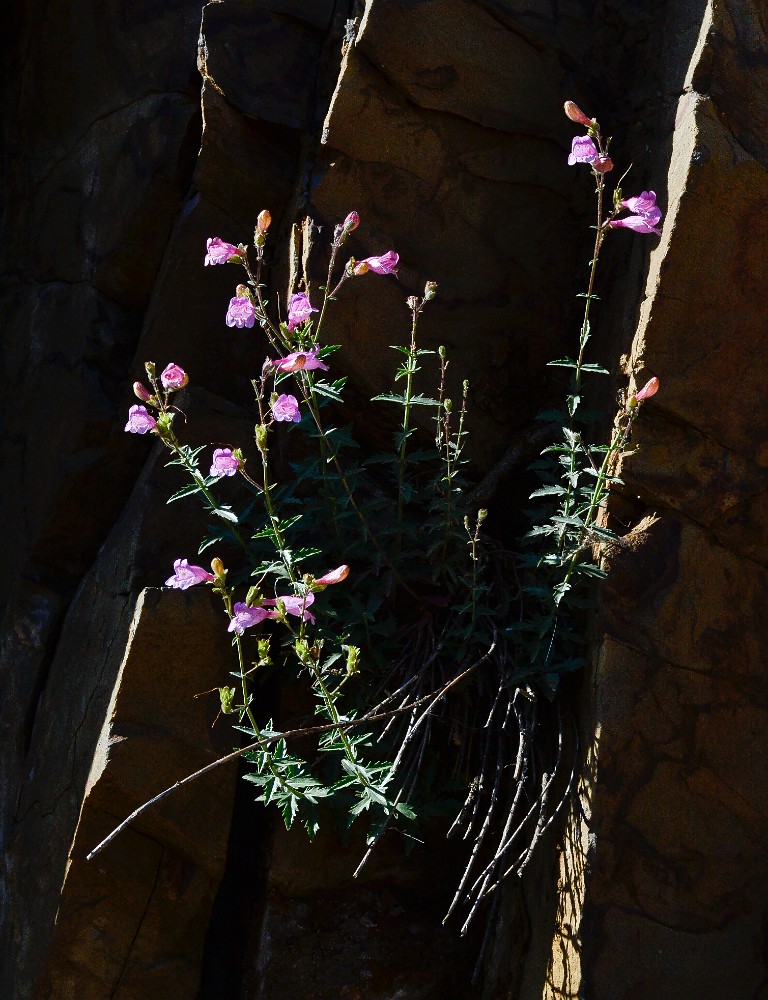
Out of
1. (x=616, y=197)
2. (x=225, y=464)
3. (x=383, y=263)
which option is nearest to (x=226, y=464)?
(x=225, y=464)

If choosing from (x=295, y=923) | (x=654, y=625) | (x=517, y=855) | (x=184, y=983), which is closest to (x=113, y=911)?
(x=184, y=983)

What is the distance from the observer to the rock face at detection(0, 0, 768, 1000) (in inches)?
103

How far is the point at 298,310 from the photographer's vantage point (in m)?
2.43

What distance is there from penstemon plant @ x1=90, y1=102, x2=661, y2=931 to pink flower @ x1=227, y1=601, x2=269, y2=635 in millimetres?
142

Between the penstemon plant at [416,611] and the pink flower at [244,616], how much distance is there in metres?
0.14

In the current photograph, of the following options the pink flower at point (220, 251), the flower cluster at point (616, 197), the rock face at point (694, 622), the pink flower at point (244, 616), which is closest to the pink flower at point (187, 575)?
the pink flower at point (244, 616)

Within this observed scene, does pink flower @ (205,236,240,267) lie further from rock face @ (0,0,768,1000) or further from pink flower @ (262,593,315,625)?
pink flower @ (262,593,315,625)

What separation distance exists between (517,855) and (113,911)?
101 centimetres

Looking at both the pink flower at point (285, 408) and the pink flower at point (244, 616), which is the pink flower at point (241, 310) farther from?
the pink flower at point (244, 616)

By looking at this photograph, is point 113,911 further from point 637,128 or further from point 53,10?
point 53,10

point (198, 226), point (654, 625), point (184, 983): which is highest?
point (198, 226)

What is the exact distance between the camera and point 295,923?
9.05 feet

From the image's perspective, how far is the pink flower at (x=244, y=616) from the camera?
225 centimetres

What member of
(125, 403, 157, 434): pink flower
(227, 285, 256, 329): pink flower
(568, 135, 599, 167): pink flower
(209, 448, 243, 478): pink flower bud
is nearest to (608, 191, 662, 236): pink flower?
(568, 135, 599, 167): pink flower
